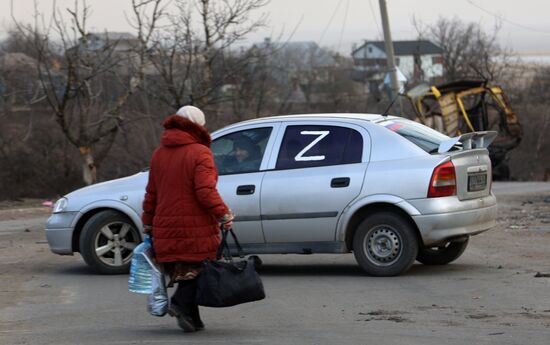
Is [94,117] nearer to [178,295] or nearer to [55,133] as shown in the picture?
[55,133]

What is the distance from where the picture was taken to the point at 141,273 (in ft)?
21.7

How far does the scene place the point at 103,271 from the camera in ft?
33.1

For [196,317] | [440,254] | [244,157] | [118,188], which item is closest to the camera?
[196,317]

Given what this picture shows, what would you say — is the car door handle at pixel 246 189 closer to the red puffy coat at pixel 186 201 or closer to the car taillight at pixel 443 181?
the car taillight at pixel 443 181

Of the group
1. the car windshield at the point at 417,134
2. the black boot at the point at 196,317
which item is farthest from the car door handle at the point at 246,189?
the black boot at the point at 196,317

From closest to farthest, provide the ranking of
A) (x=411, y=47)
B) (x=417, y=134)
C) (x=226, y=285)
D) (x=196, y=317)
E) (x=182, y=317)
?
(x=226, y=285) < (x=182, y=317) < (x=196, y=317) < (x=417, y=134) < (x=411, y=47)

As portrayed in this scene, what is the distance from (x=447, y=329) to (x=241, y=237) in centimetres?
327

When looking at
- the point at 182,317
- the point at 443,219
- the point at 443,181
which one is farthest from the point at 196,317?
the point at 443,181

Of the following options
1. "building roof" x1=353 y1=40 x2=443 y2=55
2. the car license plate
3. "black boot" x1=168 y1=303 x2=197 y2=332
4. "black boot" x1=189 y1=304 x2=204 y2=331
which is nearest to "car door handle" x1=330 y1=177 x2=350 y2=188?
the car license plate

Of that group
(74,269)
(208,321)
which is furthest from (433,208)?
(74,269)

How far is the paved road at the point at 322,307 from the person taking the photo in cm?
659

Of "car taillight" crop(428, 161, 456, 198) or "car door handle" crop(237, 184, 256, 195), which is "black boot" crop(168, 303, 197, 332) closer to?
"car door handle" crop(237, 184, 256, 195)

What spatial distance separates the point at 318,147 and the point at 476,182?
1.64m

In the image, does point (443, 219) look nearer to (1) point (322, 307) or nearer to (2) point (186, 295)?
(1) point (322, 307)
